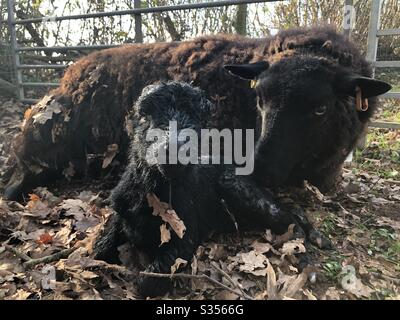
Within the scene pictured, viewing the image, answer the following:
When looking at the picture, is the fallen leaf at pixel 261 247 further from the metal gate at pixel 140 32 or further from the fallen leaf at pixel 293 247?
the metal gate at pixel 140 32

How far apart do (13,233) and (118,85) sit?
2228 mm

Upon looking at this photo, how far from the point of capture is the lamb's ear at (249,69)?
415 centimetres

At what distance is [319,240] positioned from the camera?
11.3 feet

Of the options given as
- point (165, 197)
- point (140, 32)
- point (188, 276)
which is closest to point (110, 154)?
point (165, 197)

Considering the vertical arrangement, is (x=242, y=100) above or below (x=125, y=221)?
above

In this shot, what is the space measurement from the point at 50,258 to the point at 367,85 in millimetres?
3151

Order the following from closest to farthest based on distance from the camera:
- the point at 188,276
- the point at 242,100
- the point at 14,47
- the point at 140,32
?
the point at 188,276
the point at 242,100
the point at 140,32
the point at 14,47

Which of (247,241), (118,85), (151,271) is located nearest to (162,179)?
(151,271)

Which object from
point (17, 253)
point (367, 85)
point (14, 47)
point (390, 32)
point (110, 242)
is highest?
point (14, 47)

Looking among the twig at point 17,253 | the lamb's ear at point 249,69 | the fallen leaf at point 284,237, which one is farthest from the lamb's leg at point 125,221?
the lamb's ear at point 249,69

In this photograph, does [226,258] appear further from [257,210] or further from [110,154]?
[110,154]

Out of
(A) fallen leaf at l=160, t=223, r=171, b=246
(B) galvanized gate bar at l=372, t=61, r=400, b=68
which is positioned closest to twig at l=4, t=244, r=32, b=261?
(A) fallen leaf at l=160, t=223, r=171, b=246

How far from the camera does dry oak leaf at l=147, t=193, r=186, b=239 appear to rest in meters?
2.98

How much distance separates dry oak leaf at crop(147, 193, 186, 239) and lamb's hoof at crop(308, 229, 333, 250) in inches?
44.5
